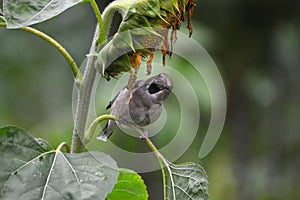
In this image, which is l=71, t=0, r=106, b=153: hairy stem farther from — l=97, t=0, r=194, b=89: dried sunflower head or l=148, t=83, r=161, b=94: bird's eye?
l=148, t=83, r=161, b=94: bird's eye

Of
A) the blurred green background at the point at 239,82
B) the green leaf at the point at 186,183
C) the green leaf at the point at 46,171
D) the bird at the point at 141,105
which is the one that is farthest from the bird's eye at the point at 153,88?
the blurred green background at the point at 239,82

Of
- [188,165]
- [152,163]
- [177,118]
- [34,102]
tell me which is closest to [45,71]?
[34,102]

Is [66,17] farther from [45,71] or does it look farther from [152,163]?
[152,163]

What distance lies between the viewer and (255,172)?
4.29 metres

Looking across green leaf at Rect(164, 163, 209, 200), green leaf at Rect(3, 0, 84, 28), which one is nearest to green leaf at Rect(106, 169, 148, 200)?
green leaf at Rect(164, 163, 209, 200)

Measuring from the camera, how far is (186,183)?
4.02 ft

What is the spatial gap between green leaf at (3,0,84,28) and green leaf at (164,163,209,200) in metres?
0.37

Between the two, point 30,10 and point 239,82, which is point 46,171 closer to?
point 30,10

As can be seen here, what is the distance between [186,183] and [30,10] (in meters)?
0.42

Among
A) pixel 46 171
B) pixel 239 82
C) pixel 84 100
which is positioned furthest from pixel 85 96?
pixel 239 82

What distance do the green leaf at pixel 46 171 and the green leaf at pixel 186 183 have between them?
191mm

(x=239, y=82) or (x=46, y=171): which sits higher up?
(x=239, y=82)

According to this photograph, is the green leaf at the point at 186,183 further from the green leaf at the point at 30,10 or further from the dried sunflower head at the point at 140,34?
the green leaf at the point at 30,10

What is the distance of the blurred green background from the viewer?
12.8 ft
